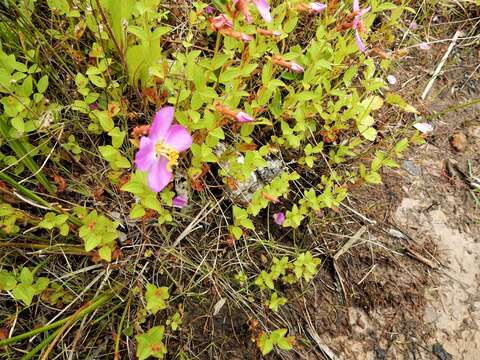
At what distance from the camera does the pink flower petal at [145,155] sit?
1088mm

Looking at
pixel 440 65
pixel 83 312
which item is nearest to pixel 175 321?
pixel 83 312

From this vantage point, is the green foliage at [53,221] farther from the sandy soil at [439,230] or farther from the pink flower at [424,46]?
the pink flower at [424,46]

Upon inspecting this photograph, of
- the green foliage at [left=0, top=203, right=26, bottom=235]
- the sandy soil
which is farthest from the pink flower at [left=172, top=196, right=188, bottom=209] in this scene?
the sandy soil

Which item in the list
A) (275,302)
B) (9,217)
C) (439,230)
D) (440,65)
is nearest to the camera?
(9,217)

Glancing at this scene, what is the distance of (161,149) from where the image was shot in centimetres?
117

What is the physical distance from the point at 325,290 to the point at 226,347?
0.44 meters

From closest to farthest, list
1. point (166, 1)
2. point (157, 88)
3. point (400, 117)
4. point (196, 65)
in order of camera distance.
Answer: point (196, 65) < point (157, 88) < point (166, 1) < point (400, 117)

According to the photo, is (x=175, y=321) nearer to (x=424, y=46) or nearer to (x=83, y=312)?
(x=83, y=312)

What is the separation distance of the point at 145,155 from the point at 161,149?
6 cm

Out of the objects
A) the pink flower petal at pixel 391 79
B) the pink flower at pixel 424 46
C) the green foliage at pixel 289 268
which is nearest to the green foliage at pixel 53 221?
the green foliage at pixel 289 268

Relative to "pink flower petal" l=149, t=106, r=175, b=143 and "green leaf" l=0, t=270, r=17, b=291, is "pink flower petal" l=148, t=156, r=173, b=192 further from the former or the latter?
"green leaf" l=0, t=270, r=17, b=291

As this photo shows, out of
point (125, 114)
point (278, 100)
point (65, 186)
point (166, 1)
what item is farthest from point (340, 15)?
point (65, 186)

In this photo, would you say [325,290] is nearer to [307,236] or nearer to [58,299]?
[307,236]

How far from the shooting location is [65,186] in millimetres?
1466
